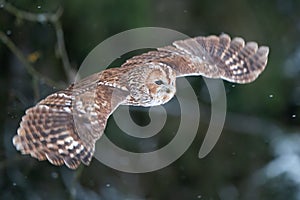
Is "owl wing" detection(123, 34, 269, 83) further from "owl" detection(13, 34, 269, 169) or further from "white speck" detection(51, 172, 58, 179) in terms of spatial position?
"white speck" detection(51, 172, 58, 179)

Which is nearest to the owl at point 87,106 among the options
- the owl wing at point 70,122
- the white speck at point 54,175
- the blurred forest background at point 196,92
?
the owl wing at point 70,122

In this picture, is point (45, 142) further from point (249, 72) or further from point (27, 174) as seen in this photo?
point (27, 174)

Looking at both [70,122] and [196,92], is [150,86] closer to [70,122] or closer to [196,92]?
[70,122]

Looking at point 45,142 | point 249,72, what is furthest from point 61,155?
point 249,72

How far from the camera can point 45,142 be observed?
0.63 m

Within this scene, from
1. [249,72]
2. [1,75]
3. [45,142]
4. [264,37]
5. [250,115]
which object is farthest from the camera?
[250,115]

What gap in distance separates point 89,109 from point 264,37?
1.87 meters

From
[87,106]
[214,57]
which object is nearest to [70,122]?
[87,106]

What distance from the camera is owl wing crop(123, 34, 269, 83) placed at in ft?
2.28

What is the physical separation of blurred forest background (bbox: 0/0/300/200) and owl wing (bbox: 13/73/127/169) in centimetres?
121

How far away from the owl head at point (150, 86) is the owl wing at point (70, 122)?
19mm

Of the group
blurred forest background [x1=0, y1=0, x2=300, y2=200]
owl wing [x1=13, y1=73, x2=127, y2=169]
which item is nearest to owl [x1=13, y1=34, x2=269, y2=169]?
owl wing [x1=13, y1=73, x2=127, y2=169]

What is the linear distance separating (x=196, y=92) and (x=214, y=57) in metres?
1.51

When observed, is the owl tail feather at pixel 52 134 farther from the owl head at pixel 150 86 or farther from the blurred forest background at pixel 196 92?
the blurred forest background at pixel 196 92
